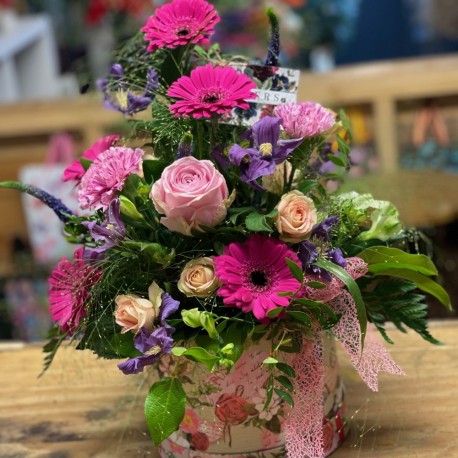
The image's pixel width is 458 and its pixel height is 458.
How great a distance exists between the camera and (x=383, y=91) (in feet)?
6.64

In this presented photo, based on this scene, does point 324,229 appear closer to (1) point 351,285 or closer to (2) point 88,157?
(1) point 351,285

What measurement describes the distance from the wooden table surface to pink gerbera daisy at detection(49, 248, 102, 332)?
0.54 ft

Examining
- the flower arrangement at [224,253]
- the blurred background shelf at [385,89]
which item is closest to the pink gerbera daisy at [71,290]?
the flower arrangement at [224,253]

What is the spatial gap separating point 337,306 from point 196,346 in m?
0.15

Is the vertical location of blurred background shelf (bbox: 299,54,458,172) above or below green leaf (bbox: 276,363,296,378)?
above

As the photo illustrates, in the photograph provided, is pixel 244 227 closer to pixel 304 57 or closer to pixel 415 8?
pixel 304 57

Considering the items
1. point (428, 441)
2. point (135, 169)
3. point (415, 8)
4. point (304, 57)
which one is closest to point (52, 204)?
point (135, 169)

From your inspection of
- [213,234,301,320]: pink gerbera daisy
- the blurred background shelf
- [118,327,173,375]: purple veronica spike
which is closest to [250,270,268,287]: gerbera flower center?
[213,234,301,320]: pink gerbera daisy

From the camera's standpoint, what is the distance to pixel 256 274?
0.74 meters

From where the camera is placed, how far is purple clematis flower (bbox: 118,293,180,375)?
0.72 m

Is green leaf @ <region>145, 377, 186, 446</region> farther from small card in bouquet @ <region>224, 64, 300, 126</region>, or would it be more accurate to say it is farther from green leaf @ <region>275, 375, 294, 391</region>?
small card in bouquet @ <region>224, 64, 300, 126</region>

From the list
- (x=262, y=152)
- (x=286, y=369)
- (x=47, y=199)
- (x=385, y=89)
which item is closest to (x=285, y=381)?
(x=286, y=369)

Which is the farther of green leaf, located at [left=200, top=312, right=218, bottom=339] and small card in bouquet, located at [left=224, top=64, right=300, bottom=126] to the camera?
small card in bouquet, located at [left=224, top=64, right=300, bottom=126]

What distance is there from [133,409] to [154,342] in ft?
1.00
